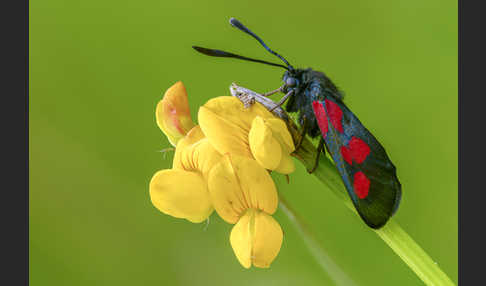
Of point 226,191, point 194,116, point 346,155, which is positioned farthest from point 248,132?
point 194,116

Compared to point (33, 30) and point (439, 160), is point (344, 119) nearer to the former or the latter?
point (439, 160)

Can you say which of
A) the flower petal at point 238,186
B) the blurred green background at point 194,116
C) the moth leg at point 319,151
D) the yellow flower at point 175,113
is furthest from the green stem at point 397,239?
the blurred green background at point 194,116

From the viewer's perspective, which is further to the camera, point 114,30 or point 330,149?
point 114,30

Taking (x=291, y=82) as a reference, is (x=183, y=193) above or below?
below

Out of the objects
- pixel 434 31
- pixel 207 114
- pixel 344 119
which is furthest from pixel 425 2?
pixel 207 114

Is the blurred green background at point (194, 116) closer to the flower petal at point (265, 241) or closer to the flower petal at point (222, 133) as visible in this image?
the flower petal at point (265, 241)

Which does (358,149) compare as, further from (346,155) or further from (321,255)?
(321,255)
